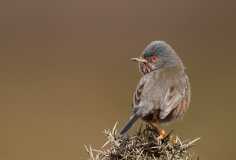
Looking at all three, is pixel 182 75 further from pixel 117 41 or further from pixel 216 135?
pixel 117 41

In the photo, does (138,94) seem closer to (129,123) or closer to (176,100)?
(176,100)

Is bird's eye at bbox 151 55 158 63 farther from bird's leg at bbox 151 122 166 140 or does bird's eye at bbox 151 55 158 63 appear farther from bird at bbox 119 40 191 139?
bird's leg at bbox 151 122 166 140

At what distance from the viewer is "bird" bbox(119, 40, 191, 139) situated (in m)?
4.86

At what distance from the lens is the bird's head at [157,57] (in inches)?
197

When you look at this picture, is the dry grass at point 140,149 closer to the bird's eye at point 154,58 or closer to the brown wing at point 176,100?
the brown wing at point 176,100

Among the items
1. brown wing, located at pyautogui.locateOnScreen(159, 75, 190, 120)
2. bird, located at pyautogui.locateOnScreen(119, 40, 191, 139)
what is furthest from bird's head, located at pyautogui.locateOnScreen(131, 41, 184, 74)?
brown wing, located at pyautogui.locateOnScreen(159, 75, 190, 120)

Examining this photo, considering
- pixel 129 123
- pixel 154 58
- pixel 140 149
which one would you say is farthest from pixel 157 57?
pixel 140 149

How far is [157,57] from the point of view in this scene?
16.7 ft

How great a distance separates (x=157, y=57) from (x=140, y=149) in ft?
4.37

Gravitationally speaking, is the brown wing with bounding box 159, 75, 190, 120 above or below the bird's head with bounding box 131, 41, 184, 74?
below

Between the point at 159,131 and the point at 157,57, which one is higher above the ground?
the point at 157,57

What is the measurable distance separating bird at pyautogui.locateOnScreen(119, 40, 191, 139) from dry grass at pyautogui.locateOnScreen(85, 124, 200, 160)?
0.79 metres

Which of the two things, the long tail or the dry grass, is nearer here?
the dry grass

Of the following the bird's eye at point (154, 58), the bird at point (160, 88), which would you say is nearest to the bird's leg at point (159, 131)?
the bird at point (160, 88)
